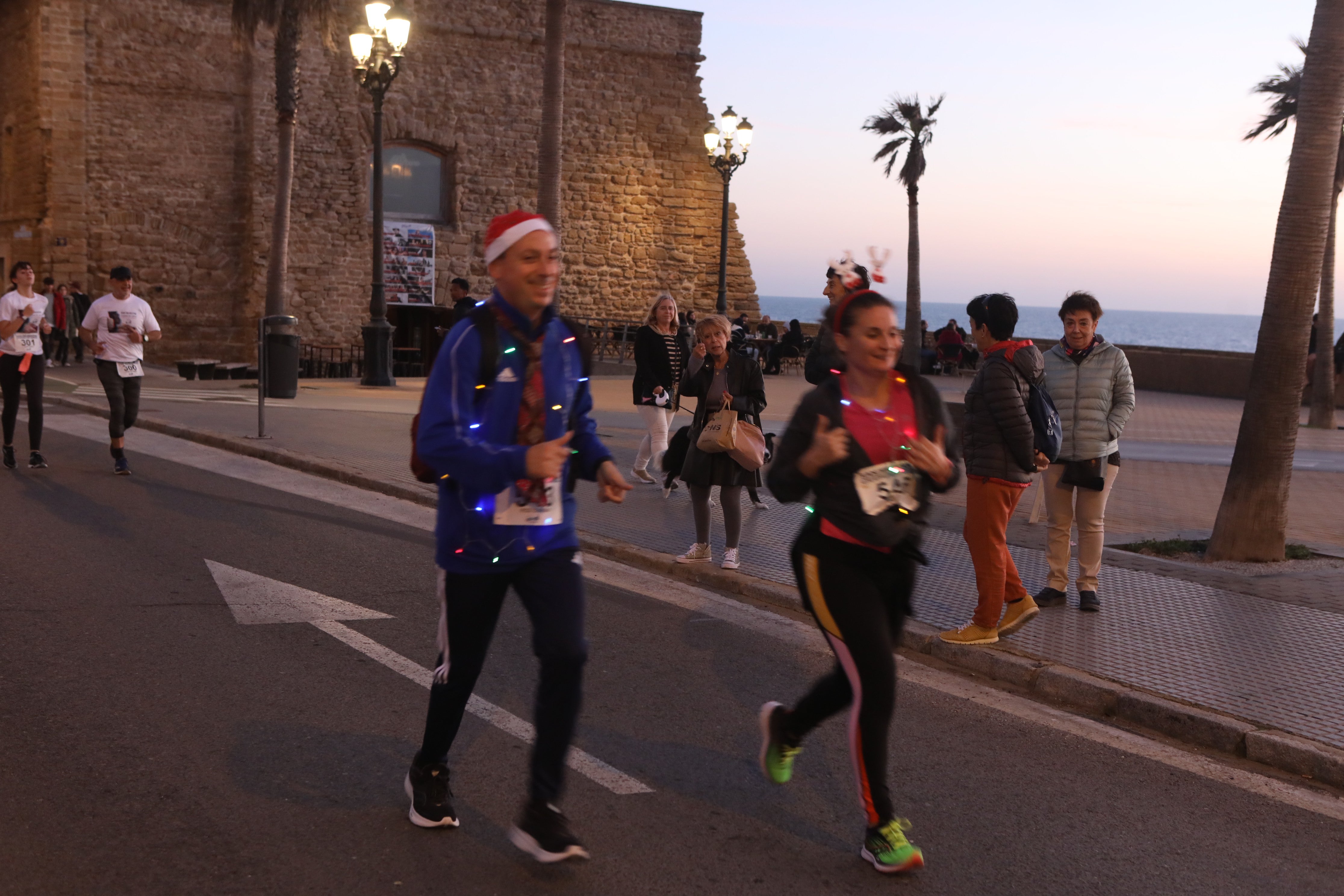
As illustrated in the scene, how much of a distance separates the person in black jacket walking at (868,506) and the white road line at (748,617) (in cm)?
174

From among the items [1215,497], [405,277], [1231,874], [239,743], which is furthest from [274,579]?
[405,277]

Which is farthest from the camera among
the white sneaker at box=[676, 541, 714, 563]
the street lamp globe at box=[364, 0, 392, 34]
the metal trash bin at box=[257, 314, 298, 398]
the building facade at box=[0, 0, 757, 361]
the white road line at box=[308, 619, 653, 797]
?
the building facade at box=[0, 0, 757, 361]

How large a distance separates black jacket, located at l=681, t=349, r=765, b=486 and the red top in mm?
4010

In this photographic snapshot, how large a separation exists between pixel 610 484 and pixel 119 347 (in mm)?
9110

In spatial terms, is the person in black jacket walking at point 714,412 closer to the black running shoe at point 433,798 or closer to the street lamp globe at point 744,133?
the black running shoe at point 433,798

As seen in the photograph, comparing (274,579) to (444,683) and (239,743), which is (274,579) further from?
(444,683)

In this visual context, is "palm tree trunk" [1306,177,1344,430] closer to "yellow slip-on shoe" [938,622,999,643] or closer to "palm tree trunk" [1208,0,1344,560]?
"palm tree trunk" [1208,0,1344,560]

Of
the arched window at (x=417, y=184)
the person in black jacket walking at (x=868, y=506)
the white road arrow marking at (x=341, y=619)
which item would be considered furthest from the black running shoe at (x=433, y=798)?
the arched window at (x=417, y=184)

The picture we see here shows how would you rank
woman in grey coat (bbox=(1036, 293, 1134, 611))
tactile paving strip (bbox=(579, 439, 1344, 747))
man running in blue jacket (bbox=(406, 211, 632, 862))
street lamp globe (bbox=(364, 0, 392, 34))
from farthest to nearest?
street lamp globe (bbox=(364, 0, 392, 34)) → woman in grey coat (bbox=(1036, 293, 1134, 611)) → tactile paving strip (bbox=(579, 439, 1344, 747)) → man running in blue jacket (bbox=(406, 211, 632, 862))

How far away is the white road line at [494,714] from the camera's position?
4.65 meters

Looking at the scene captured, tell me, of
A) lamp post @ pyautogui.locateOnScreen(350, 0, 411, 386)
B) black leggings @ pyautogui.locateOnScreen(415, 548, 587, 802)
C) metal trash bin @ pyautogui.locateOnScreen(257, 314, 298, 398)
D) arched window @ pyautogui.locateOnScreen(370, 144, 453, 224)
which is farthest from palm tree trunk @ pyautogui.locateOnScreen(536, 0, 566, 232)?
arched window @ pyautogui.locateOnScreen(370, 144, 453, 224)

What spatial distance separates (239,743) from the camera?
4867 millimetres

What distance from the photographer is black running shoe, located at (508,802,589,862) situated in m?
3.81

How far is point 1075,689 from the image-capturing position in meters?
5.97
